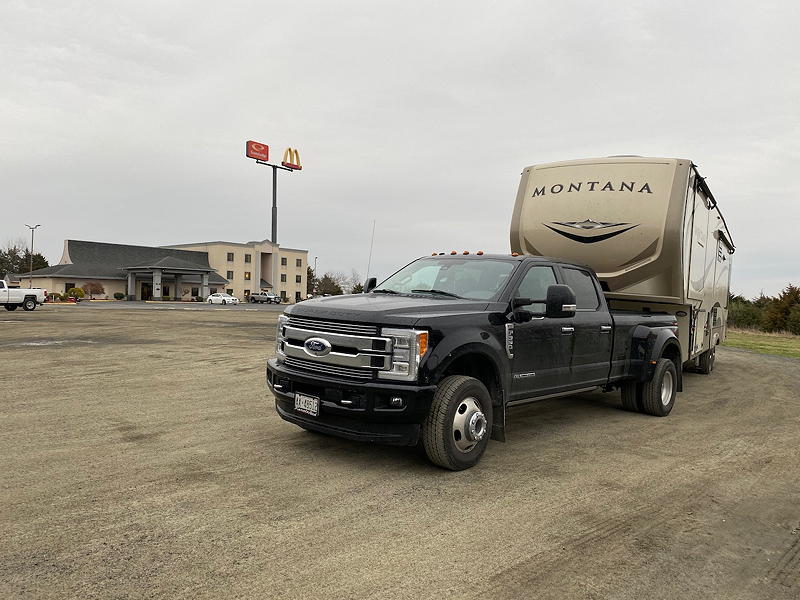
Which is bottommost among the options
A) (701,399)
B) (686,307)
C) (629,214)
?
(701,399)

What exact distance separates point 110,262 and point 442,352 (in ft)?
262

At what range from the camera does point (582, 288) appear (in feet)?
23.9

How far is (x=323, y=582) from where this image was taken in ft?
10.6

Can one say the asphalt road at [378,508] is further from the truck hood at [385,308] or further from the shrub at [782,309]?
the shrub at [782,309]

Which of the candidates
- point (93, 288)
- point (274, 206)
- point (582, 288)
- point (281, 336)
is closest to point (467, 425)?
point (281, 336)

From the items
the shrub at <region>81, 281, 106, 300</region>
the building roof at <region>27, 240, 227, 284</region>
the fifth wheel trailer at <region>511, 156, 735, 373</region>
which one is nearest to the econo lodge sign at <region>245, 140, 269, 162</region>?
the building roof at <region>27, 240, 227, 284</region>

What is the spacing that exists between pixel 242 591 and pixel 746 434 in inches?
251

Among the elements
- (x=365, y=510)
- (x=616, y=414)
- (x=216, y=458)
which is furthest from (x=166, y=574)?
(x=616, y=414)

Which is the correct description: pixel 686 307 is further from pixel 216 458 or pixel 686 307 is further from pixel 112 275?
pixel 112 275

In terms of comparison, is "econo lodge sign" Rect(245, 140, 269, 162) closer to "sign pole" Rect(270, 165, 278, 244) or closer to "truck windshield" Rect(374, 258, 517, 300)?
"sign pole" Rect(270, 165, 278, 244)

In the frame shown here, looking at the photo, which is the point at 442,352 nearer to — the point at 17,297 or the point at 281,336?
the point at 281,336

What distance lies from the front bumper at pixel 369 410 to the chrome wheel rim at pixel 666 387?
4.60m

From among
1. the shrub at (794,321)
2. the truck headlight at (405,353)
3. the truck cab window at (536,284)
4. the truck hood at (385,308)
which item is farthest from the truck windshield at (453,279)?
the shrub at (794,321)

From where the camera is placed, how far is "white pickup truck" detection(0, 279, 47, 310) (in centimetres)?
3303
